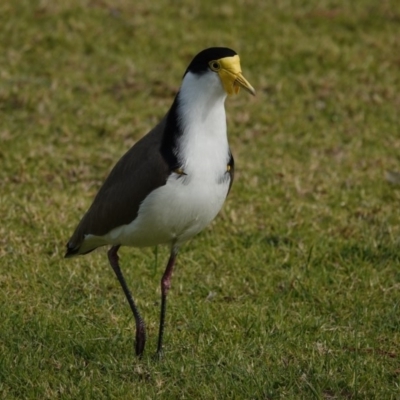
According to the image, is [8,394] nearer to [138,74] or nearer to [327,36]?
[138,74]

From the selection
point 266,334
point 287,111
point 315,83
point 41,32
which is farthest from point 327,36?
point 266,334

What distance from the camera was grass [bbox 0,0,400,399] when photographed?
178 inches

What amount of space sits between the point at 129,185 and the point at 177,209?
34cm

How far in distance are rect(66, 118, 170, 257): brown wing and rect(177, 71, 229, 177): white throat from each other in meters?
0.14

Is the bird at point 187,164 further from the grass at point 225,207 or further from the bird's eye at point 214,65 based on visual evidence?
the grass at point 225,207

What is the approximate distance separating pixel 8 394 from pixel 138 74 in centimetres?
502

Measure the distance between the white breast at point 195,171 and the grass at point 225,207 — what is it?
2.34 feet

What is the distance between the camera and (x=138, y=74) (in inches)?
347

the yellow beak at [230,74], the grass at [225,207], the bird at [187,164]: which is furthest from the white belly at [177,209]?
the grass at [225,207]

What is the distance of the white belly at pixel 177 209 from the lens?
4270mm

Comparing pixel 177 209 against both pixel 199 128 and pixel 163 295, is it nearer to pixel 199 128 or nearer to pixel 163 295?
pixel 199 128

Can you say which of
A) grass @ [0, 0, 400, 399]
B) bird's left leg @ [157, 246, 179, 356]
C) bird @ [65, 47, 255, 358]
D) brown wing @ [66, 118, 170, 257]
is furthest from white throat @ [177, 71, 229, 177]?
grass @ [0, 0, 400, 399]

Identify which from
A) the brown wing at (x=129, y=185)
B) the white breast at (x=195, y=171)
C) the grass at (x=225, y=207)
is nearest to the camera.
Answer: the white breast at (x=195, y=171)

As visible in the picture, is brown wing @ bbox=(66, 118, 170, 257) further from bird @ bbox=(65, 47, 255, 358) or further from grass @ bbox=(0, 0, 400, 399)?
grass @ bbox=(0, 0, 400, 399)
